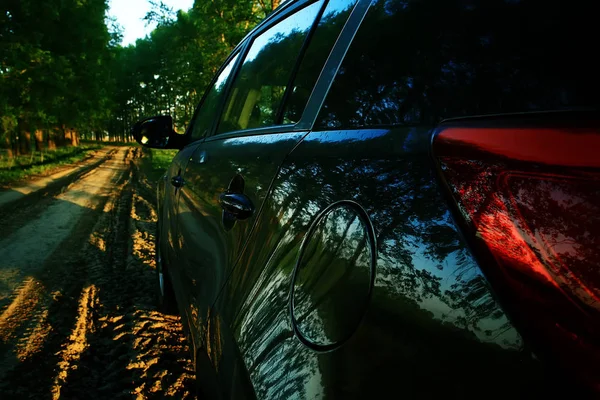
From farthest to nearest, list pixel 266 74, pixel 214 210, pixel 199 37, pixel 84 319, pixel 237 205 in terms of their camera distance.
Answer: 1. pixel 199 37
2. pixel 84 319
3. pixel 266 74
4. pixel 214 210
5. pixel 237 205

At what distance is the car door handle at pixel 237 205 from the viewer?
4.77 feet

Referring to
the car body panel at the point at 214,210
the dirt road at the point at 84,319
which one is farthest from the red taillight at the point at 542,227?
the dirt road at the point at 84,319

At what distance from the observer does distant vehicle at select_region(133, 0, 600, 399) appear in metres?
0.61

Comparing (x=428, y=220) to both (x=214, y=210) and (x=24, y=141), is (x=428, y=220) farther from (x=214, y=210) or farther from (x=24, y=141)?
(x=24, y=141)

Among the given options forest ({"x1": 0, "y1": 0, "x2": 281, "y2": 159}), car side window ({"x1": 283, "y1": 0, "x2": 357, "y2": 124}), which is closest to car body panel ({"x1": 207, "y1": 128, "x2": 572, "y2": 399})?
car side window ({"x1": 283, "y1": 0, "x2": 357, "y2": 124})

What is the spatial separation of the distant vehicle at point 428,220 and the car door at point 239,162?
3 centimetres

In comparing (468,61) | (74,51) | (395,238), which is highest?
(74,51)

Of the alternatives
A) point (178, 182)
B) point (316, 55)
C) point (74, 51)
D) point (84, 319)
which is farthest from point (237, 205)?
point (74, 51)

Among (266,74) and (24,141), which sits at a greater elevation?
(266,74)

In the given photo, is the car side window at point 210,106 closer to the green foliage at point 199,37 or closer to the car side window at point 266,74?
the car side window at point 266,74

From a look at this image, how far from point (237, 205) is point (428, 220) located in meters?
0.86

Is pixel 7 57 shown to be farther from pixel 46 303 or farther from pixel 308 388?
pixel 308 388

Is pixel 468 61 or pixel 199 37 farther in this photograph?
pixel 199 37

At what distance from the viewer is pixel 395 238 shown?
808mm
